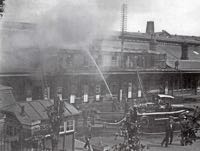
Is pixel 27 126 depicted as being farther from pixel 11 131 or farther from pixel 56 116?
pixel 56 116

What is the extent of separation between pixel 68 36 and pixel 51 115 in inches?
502

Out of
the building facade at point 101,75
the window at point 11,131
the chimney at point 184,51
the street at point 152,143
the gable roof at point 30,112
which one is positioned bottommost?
the street at point 152,143

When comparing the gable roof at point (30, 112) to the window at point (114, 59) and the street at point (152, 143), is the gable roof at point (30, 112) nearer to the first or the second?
the street at point (152, 143)

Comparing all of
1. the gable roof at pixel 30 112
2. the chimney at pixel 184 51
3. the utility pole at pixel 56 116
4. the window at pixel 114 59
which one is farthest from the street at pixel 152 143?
the chimney at pixel 184 51

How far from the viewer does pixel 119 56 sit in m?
37.0

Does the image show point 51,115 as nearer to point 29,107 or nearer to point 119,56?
point 29,107

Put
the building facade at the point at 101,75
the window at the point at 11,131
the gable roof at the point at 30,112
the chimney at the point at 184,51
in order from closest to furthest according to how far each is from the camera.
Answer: the gable roof at the point at 30,112 → the window at the point at 11,131 → the building facade at the point at 101,75 → the chimney at the point at 184,51

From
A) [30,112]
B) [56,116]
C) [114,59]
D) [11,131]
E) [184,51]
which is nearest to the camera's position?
[56,116]

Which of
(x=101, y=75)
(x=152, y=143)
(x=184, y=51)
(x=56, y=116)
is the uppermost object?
(x=184, y=51)

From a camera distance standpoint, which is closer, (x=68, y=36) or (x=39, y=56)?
(x=68, y=36)

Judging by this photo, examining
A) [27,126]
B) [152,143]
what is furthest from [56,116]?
[152,143]

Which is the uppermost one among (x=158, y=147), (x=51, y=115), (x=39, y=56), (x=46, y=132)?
(x=39, y=56)

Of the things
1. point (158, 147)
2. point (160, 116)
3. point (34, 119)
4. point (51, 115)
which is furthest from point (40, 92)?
point (51, 115)

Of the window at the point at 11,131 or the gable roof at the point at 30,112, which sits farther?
the window at the point at 11,131
